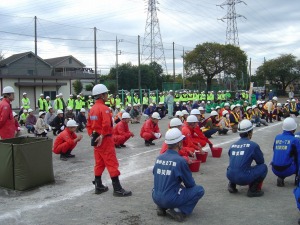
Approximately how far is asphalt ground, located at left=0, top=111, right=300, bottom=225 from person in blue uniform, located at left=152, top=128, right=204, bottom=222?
0.22 metres

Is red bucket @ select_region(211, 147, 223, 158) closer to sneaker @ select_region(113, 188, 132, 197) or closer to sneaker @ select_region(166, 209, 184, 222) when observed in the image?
sneaker @ select_region(113, 188, 132, 197)

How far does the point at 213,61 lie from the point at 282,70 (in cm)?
2082

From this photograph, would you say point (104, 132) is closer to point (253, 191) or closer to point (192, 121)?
point (253, 191)

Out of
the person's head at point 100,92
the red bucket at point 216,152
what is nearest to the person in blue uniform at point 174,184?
the person's head at point 100,92

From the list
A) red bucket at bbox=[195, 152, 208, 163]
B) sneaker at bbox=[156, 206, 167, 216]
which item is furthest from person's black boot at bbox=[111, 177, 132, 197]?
red bucket at bbox=[195, 152, 208, 163]

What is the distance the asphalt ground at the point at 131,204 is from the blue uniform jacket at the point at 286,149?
0.54 metres

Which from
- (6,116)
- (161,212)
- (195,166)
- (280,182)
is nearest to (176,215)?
(161,212)

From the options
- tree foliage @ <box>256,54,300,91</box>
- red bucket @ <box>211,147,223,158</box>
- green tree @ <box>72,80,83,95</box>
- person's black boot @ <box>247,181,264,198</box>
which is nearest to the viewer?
person's black boot @ <box>247,181,264,198</box>

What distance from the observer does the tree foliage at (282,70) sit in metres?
62.5

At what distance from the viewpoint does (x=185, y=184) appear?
527cm

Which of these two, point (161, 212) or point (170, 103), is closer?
point (161, 212)

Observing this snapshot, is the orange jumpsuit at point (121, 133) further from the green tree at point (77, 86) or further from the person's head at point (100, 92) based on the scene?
the green tree at point (77, 86)

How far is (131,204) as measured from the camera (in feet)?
20.4

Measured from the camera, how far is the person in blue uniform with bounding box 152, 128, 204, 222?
5145mm
